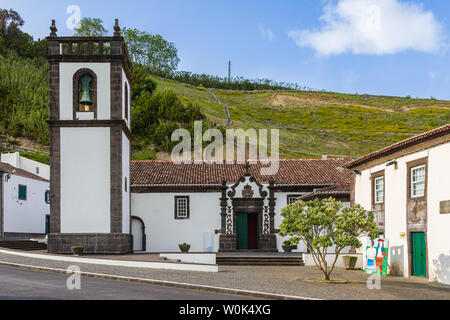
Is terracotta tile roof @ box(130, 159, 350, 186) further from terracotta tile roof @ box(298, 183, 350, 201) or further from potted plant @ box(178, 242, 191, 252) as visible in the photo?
potted plant @ box(178, 242, 191, 252)

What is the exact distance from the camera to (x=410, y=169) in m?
20.2

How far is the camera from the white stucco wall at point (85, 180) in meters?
25.5

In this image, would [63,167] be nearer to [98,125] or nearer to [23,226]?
[98,125]

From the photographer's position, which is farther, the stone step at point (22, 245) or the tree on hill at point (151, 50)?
the tree on hill at point (151, 50)

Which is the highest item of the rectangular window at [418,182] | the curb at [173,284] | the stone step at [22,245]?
the rectangular window at [418,182]

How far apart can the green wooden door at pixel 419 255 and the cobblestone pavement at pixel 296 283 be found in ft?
1.67

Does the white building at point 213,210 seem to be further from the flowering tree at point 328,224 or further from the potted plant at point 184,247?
the flowering tree at point 328,224

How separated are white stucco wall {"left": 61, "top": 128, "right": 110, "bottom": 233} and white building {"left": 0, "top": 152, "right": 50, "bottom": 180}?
15.7 metres

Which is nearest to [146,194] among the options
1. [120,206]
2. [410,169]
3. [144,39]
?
[120,206]

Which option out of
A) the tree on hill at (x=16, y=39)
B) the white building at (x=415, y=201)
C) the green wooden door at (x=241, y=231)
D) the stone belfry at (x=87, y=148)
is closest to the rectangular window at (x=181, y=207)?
the green wooden door at (x=241, y=231)

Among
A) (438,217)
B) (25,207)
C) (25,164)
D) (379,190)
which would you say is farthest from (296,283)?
(25,164)

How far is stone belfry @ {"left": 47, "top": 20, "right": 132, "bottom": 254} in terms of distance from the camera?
2547 centimetres

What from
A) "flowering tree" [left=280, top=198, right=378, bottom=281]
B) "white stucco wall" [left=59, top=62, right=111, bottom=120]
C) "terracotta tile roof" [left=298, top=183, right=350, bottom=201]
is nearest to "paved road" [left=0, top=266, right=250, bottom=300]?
"flowering tree" [left=280, top=198, right=378, bottom=281]

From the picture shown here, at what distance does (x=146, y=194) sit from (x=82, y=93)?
833cm
